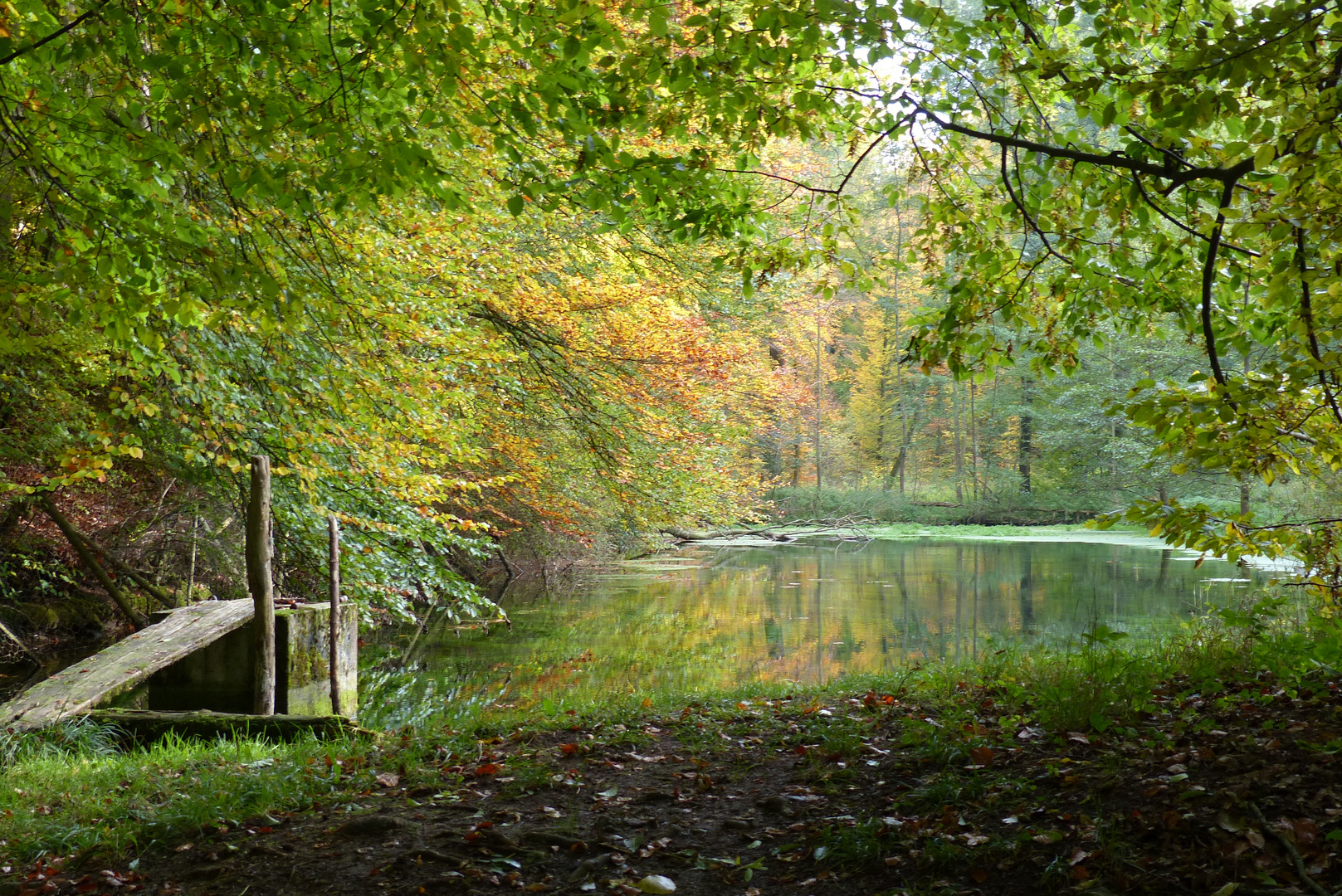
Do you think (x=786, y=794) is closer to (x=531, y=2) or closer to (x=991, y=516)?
(x=531, y=2)

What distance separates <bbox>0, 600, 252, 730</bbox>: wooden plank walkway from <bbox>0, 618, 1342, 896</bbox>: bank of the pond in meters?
0.37

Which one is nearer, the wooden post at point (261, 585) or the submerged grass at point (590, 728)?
the submerged grass at point (590, 728)

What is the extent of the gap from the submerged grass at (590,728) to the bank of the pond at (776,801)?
23mm

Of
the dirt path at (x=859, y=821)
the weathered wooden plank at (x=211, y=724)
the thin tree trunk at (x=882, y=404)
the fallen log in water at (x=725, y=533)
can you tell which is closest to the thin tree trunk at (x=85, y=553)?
the weathered wooden plank at (x=211, y=724)

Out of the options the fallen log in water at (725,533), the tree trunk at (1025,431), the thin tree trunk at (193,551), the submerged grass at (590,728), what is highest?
the tree trunk at (1025,431)

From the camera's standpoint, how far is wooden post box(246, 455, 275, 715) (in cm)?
727

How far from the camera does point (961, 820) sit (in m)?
3.50

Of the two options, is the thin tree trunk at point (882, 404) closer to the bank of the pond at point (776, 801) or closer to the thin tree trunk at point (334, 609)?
the thin tree trunk at point (334, 609)

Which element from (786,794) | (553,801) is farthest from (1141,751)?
(553,801)

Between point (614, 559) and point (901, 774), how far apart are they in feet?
60.5

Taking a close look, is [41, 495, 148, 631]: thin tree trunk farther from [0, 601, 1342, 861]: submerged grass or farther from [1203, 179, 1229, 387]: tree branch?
[1203, 179, 1229, 387]: tree branch

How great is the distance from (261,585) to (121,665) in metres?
1.14

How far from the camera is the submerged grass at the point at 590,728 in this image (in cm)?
423

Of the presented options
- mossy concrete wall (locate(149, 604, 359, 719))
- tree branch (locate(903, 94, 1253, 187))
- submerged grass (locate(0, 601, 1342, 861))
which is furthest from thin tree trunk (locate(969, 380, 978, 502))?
tree branch (locate(903, 94, 1253, 187))
